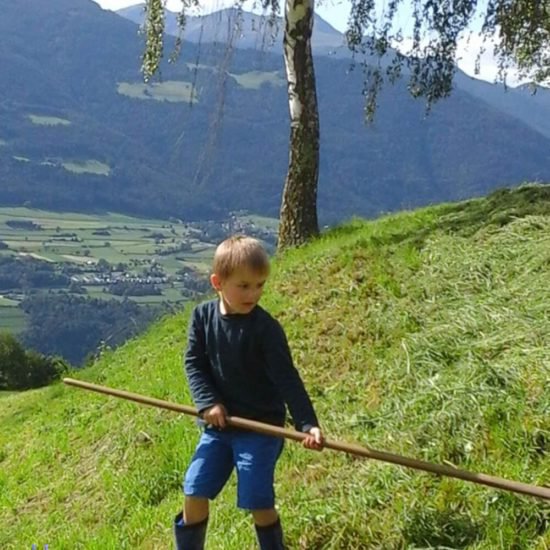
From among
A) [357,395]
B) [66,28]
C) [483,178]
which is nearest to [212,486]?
[357,395]

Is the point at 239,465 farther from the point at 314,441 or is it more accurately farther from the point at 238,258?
the point at 238,258

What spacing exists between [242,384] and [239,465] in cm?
32

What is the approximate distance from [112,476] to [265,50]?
18.7 feet

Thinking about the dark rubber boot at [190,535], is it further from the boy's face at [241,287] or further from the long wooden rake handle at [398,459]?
the boy's face at [241,287]

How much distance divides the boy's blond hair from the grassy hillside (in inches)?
47.9

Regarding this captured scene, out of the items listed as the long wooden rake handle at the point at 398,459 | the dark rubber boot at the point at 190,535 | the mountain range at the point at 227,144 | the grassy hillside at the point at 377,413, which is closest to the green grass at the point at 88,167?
the mountain range at the point at 227,144

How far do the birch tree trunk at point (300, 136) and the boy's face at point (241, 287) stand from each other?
22.9ft

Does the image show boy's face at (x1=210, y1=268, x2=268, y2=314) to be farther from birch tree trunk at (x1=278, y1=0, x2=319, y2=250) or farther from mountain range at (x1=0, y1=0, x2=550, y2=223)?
Answer: mountain range at (x1=0, y1=0, x2=550, y2=223)

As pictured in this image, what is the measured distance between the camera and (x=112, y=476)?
20.1ft

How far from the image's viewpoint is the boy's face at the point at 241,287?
11.7 ft

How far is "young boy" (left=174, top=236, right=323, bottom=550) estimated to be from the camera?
357 cm

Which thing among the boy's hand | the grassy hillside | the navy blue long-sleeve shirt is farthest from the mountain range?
the boy's hand

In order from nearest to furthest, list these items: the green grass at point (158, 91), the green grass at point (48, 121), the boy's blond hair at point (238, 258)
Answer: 1. the boy's blond hair at point (238, 258)
2. the green grass at point (158, 91)
3. the green grass at point (48, 121)

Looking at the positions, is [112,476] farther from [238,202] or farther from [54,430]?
[238,202]
